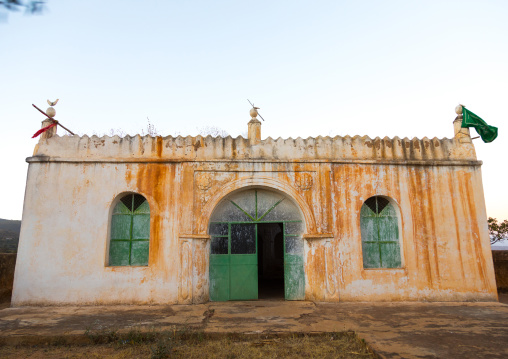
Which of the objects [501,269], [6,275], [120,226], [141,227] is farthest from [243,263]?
[501,269]

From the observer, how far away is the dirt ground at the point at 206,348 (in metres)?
4.71

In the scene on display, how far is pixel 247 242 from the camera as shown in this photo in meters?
8.63

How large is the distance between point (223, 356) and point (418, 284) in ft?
17.8

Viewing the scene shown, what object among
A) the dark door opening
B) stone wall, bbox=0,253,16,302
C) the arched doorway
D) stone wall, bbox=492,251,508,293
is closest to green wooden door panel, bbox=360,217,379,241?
the arched doorway

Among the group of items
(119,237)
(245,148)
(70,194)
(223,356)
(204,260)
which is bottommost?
(223,356)

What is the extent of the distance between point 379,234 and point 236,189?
369 cm

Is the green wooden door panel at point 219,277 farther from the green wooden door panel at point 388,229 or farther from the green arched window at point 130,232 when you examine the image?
the green wooden door panel at point 388,229

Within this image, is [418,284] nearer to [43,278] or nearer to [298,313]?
[298,313]

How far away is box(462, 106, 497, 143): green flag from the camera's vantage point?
28.7ft

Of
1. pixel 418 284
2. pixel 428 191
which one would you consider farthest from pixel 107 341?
pixel 428 191

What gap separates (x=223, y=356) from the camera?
4668 mm

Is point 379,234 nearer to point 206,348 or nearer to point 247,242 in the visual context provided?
point 247,242

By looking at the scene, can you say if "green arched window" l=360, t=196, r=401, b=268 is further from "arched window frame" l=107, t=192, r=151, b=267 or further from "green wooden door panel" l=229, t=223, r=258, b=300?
"arched window frame" l=107, t=192, r=151, b=267

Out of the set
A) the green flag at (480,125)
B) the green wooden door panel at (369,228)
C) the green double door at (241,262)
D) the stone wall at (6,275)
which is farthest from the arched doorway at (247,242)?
the stone wall at (6,275)
